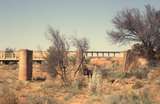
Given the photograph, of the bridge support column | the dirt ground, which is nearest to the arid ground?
the dirt ground

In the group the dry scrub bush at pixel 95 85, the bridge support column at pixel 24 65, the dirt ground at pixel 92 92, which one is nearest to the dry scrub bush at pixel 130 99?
the dirt ground at pixel 92 92

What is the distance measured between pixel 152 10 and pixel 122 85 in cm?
1955

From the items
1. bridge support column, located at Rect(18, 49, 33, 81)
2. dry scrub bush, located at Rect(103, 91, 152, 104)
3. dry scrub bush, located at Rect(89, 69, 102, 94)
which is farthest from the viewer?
bridge support column, located at Rect(18, 49, 33, 81)

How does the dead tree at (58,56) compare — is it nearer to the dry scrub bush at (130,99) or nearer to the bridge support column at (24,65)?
the bridge support column at (24,65)

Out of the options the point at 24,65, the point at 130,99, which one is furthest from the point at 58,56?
the point at 130,99

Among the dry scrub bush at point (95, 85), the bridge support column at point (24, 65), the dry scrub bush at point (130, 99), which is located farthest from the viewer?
the bridge support column at point (24, 65)

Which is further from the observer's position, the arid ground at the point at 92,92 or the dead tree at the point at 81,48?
the dead tree at the point at 81,48

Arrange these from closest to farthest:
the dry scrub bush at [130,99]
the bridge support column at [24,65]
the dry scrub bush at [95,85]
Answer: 1. the dry scrub bush at [130,99]
2. the dry scrub bush at [95,85]
3. the bridge support column at [24,65]

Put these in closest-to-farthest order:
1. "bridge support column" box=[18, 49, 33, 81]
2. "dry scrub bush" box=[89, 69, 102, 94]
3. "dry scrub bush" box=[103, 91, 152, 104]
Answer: "dry scrub bush" box=[103, 91, 152, 104]
"dry scrub bush" box=[89, 69, 102, 94]
"bridge support column" box=[18, 49, 33, 81]

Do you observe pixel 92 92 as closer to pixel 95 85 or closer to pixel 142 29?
pixel 95 85

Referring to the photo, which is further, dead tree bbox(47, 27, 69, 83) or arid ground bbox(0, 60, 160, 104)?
dead tree bbox(47, 27, 69, 83)

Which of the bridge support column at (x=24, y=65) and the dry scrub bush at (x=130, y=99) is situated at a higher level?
the bridge support column at (x=24, y=65)

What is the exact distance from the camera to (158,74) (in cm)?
3019

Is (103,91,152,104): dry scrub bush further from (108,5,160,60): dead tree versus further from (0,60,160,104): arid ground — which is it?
(108,5,160,60): dead tree
